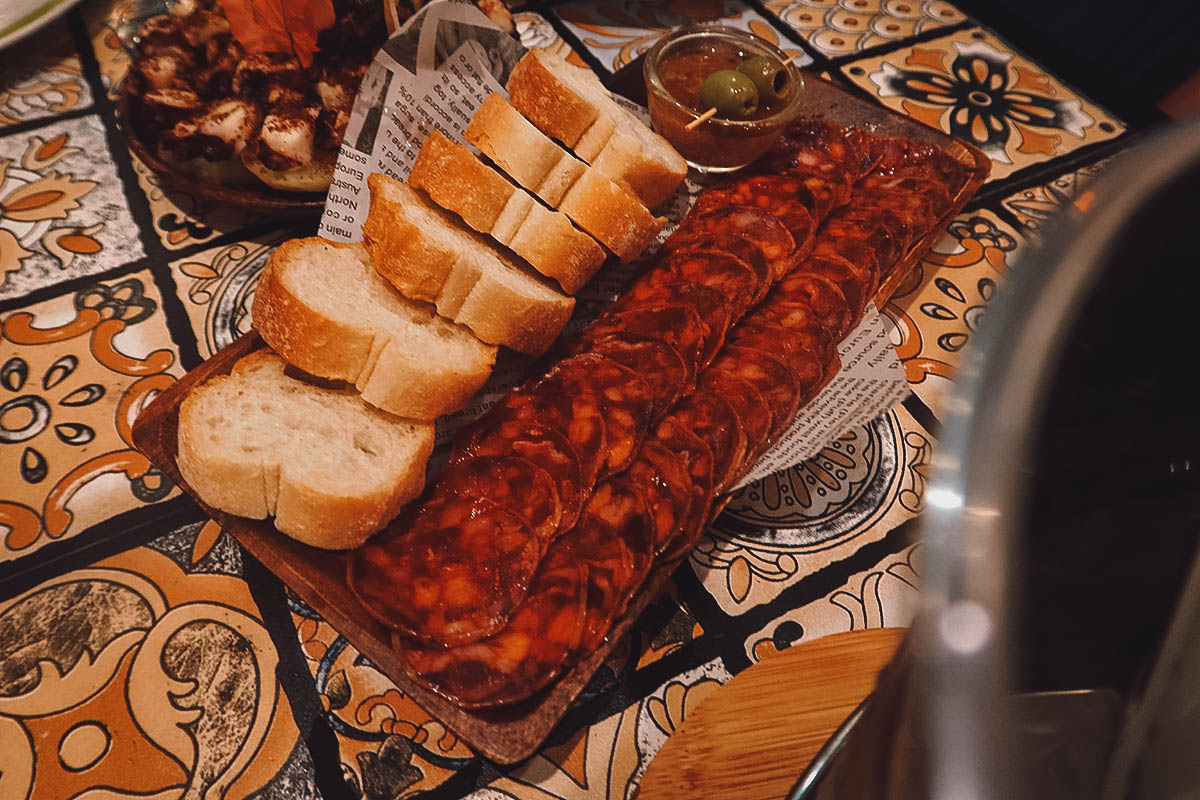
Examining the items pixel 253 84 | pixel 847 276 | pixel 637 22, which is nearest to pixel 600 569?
pixel 847 276

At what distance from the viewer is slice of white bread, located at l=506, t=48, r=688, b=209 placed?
154 cm

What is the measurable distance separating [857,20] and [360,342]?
6.96 feet

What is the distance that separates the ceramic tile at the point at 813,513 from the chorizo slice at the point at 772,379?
140 millimetres

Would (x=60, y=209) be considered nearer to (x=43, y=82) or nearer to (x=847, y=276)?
(x=43, y=82)

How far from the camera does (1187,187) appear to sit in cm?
34

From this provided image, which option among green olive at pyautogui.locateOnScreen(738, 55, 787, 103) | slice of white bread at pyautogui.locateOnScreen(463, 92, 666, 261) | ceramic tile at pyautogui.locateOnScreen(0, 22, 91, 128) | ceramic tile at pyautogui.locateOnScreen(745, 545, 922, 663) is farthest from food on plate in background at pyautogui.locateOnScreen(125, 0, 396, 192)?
ceramic tile at pyautogui.locateOnScreen(745, 545, 922, 663)

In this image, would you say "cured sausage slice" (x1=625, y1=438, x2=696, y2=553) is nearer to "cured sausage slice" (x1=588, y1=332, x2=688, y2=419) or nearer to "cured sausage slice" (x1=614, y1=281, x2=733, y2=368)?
"cured sausage slice" (x1=588, y1=332, x2=688, y2=419)

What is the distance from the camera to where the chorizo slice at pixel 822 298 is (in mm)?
1528

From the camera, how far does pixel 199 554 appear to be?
127 cm

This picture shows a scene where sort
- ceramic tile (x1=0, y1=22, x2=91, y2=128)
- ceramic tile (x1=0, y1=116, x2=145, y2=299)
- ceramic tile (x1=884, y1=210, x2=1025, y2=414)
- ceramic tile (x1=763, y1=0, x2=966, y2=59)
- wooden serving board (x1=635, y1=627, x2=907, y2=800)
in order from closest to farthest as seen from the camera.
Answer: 1. wooden serving board (x1=635, y1=627, x2=907, y2=800)
2. ceramic tile (x1=0, y1=116, x2=145, y2=299)
3. ceramic tile (x1=884, y1=210, x2=1025, y2=414)
4. ceramic tile (x1=0, y1=22, x2=91, y2=128)
5. ceramic tile (x1=763, y1=0, x2=966, y2=59)

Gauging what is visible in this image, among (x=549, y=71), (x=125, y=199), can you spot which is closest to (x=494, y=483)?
(x=549, y=71)

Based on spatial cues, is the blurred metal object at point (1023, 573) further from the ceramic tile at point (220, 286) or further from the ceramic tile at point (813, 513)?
the ceramic tile at point (220, 286)

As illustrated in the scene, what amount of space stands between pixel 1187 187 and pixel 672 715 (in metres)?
1.05

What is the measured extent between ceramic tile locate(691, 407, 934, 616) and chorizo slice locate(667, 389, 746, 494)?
0.07 meters
